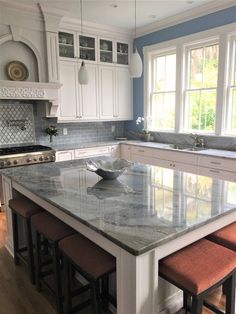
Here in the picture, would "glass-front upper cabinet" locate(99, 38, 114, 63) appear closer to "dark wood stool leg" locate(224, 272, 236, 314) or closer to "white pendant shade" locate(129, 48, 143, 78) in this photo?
"white pendant shade" locate(129, 48, 143, 78)

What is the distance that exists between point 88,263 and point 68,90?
3520 mm

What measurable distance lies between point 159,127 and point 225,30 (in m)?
2.00

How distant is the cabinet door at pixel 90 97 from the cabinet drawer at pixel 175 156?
1.39 meters

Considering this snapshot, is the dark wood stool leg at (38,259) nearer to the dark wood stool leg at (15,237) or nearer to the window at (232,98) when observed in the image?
the dark wood stool leg at (15,237)

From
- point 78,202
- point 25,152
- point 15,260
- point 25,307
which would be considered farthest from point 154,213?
point 25,152

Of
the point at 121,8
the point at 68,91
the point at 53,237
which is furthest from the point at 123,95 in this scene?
the point at 53,237

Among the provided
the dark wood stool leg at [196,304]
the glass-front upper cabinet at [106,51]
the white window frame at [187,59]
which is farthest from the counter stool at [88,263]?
the glass-front upper cabinet at [106,51]

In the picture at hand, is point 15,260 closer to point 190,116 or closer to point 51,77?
point 51,77

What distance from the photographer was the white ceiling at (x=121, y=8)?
3748 mm

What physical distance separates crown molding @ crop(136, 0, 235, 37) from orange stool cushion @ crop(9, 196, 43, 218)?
11.9ft

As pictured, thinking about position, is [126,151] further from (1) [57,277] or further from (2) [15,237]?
(1) [57,277]

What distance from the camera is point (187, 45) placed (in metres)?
4.37

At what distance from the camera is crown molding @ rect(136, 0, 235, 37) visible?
374cm

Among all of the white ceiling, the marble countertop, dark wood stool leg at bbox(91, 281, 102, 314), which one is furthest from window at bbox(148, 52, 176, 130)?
dark wood stool leg at bbox(91, 281, 102, 314)
